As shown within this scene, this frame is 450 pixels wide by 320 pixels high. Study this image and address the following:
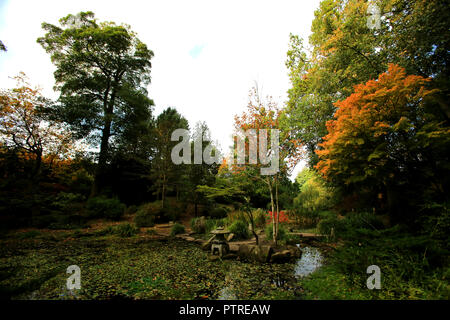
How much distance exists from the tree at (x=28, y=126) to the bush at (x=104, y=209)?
3.77 metres

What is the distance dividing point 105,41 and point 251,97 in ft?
46.6

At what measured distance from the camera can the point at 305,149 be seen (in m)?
9.38

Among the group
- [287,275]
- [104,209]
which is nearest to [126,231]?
Result: [104,209]

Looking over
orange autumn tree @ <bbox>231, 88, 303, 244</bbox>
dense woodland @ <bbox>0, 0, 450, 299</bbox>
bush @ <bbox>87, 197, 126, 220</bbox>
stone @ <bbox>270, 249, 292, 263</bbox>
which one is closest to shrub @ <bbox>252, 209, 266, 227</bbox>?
dense woodland @ <bbox>0, 0, 450, 299</bbox>

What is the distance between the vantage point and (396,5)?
17.1 feet

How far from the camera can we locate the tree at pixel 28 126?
30.1ft

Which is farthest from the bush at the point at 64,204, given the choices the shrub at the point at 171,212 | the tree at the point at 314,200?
the tree at the point at 314,200

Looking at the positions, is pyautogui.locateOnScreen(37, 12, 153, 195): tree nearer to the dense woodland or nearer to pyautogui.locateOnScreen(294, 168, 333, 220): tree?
the dense woodland

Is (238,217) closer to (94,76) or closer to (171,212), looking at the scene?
(171,212)

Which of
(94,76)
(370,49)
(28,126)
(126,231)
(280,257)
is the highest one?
(94,76)

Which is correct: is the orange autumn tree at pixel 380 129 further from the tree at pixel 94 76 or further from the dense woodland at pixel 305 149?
the tree at pixel 94 76

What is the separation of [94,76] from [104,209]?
1028cm
